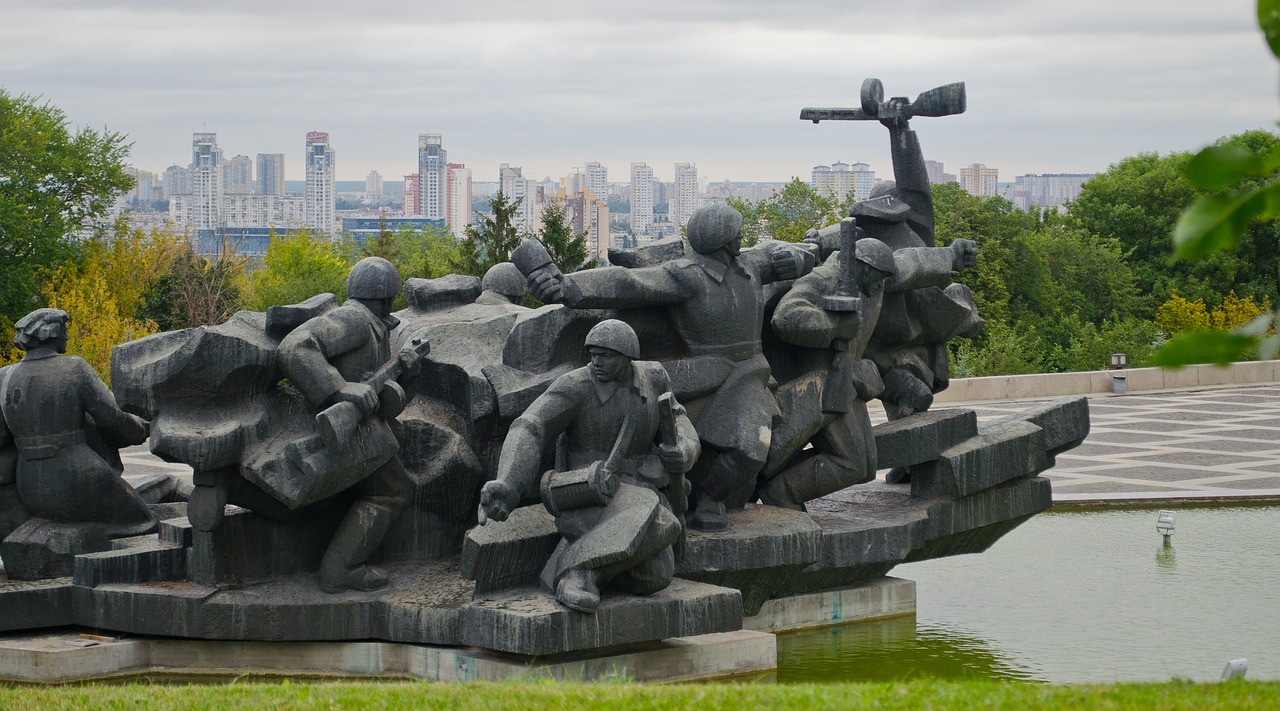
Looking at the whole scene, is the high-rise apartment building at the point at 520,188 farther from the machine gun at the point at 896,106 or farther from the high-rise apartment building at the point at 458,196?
the machine gun at the point at 896,106

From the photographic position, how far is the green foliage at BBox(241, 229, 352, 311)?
3816cm

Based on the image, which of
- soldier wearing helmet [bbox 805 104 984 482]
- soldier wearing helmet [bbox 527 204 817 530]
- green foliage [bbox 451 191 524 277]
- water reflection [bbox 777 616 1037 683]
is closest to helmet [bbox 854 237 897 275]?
soldier wearing helmet [bbox 805 104 984 482]

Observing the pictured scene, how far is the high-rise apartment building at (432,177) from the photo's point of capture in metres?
154

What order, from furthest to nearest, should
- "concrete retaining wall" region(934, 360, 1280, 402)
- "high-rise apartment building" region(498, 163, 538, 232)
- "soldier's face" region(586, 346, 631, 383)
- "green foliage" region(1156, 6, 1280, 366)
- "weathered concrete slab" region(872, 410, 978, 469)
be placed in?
"high-rise apartment building" region(498, 163, 538, 232) < "concrete retaining wall" region(934, 360, 1280, 402) < "weathered concrete slab" region(872, 410, 978, 469) < "soldier's face" region(586, 346, 631, 383) < "green foliage" region(1156, 6, 1280, 366)

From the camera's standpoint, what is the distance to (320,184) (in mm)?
168250

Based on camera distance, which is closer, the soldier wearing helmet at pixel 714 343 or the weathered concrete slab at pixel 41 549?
the weathered concrete slab at pixel 41 549

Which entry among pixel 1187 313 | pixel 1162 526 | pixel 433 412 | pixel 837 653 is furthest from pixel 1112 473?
pixel 1187 313

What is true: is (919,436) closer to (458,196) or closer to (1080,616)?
(1080,616)

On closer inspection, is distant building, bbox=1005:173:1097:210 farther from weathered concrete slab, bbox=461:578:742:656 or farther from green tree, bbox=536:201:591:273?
weathered concrete slab, bbox=461:578:742:656

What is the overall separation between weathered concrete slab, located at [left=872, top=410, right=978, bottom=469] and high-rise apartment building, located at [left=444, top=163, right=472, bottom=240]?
4489 inches

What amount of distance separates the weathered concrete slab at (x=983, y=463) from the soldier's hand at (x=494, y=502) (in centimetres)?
386

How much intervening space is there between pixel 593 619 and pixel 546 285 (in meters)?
2.12

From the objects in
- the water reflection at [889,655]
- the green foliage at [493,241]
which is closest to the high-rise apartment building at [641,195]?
the green foliage at [493,241]

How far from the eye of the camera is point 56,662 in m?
8.42
